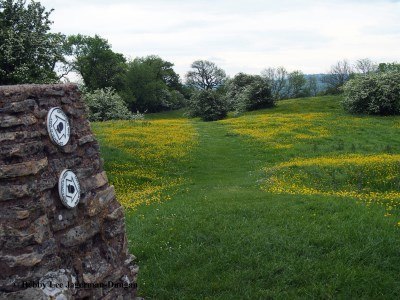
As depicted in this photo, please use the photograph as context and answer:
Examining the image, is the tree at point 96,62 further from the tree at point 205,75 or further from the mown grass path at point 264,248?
the mown grass path at point 264,248

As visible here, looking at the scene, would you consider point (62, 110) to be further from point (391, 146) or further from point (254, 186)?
point (391, 146)

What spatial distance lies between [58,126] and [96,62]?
2741 inches

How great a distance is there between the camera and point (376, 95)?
38969mm

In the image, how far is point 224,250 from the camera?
9344 mm

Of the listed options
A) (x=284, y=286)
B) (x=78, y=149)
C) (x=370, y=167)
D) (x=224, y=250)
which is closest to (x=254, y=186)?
(x=370, y=167)

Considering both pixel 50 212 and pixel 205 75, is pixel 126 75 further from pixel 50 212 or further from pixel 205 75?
pixel 50 212

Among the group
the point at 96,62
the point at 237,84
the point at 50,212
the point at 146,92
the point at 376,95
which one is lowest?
the point at 376,95

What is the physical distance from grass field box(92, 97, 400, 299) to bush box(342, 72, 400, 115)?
1685 cm

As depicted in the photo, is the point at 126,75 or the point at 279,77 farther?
the point at 279,77

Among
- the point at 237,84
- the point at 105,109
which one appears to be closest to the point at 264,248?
the point at 105,109

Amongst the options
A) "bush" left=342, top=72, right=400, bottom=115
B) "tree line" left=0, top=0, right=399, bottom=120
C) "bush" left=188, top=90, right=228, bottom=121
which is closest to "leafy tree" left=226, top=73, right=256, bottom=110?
"tree line" left=0, top=0, right=399, bottom=120

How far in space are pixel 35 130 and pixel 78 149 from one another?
95cm

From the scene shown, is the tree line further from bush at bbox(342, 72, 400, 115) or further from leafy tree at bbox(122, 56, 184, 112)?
bush at bbox(342, 72, 400, 115)

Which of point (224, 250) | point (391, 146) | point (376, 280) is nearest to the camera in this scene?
point (376, 280)
